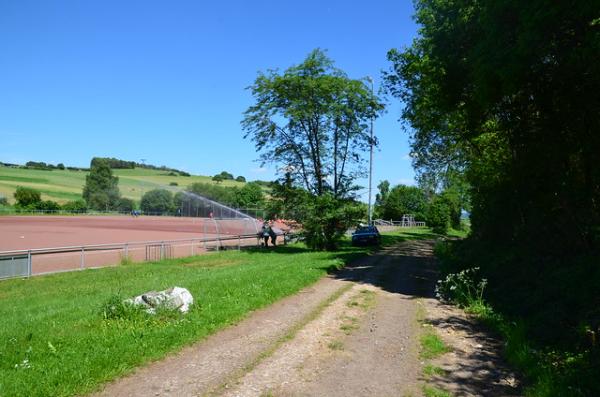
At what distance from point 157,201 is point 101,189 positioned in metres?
21.1

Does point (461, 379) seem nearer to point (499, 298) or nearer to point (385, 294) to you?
point (499, 298)

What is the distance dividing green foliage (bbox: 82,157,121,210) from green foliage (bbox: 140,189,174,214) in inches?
378

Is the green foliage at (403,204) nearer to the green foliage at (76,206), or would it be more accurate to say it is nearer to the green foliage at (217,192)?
the green foliage at (217,192)

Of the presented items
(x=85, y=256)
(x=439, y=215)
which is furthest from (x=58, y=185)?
(x=85, y=256)

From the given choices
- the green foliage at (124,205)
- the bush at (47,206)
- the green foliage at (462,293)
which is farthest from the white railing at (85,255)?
the green foliage at (124,205)

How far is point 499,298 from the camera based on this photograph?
31.0 ft

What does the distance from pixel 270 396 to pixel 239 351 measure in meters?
1.56

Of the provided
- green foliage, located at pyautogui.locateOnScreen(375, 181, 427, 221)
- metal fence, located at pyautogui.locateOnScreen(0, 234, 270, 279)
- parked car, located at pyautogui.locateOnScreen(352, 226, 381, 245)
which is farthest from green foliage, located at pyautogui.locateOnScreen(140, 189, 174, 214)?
parked car, located at pyautogui.locateOnScreen(352, 226, 381, 245)

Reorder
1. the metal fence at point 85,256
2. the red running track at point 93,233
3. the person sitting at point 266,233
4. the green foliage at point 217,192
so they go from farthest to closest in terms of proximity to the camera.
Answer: the green foliage at point 217,192 < the red running track at point 93,233 < the person sitting at point 266,233 < the metal fence at point 85,256

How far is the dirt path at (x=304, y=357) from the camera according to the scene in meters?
4.89

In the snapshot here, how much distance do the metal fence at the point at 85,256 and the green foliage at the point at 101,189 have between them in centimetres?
7028

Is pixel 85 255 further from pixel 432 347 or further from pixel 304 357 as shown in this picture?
pixel 432 347

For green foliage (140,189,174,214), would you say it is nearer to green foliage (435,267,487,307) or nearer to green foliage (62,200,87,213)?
green foliage (62,200,87,213)

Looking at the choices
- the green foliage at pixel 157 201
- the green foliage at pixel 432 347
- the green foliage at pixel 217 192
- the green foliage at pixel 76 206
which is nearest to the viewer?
the green foliage at pixel 432 347
